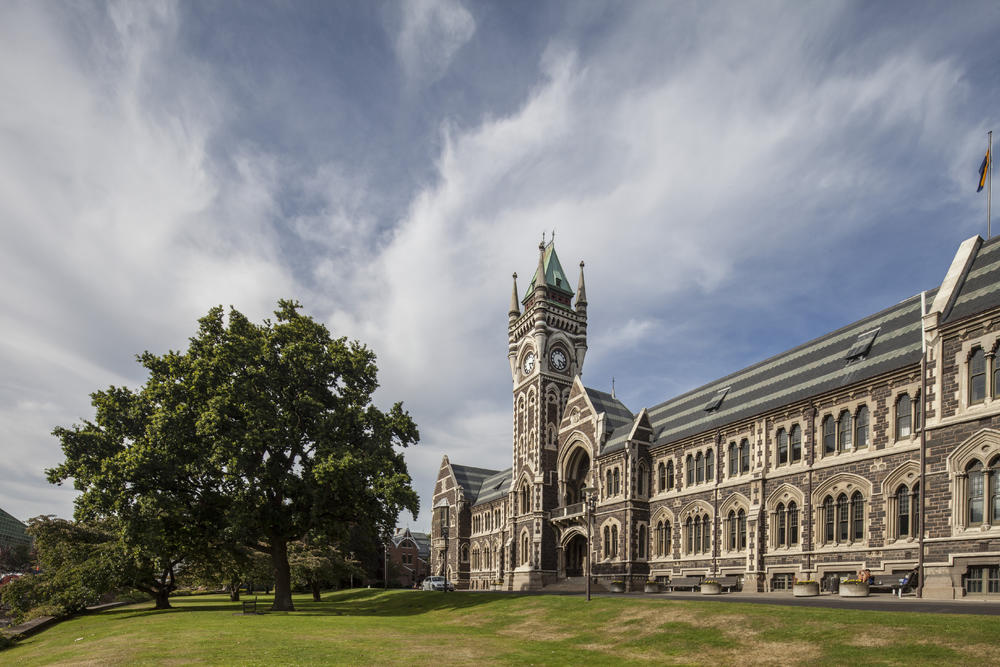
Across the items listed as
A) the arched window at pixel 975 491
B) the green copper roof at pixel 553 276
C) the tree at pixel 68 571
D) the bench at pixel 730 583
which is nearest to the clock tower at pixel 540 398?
the green copper roof at pixel 553 276

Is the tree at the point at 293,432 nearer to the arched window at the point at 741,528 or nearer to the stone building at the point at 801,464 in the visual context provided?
the stone building at the point at 801,464

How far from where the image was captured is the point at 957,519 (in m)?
25.4

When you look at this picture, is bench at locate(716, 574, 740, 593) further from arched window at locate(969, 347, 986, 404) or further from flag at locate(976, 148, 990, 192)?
flag at locate(976, 148, 990, 192)

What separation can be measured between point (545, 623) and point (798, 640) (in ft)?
38.6

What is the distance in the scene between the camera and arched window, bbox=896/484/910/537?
29.6m

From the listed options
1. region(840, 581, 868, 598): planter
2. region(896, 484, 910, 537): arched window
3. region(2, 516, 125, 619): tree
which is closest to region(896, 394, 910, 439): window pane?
region(896, 484, 910, 537): arched window

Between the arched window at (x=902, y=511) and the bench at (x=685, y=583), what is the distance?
1329 cm

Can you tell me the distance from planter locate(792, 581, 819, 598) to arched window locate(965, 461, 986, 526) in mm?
7483

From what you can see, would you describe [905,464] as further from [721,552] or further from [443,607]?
[443,607]

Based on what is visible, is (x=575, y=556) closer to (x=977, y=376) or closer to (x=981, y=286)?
(x=977, y=376)

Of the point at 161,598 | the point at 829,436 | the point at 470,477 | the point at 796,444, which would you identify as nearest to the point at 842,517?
the point at 829,436

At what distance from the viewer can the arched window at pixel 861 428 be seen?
32.7m

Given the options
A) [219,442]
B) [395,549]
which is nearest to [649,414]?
[219,442]

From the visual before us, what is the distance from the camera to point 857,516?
→ 32.2 m
